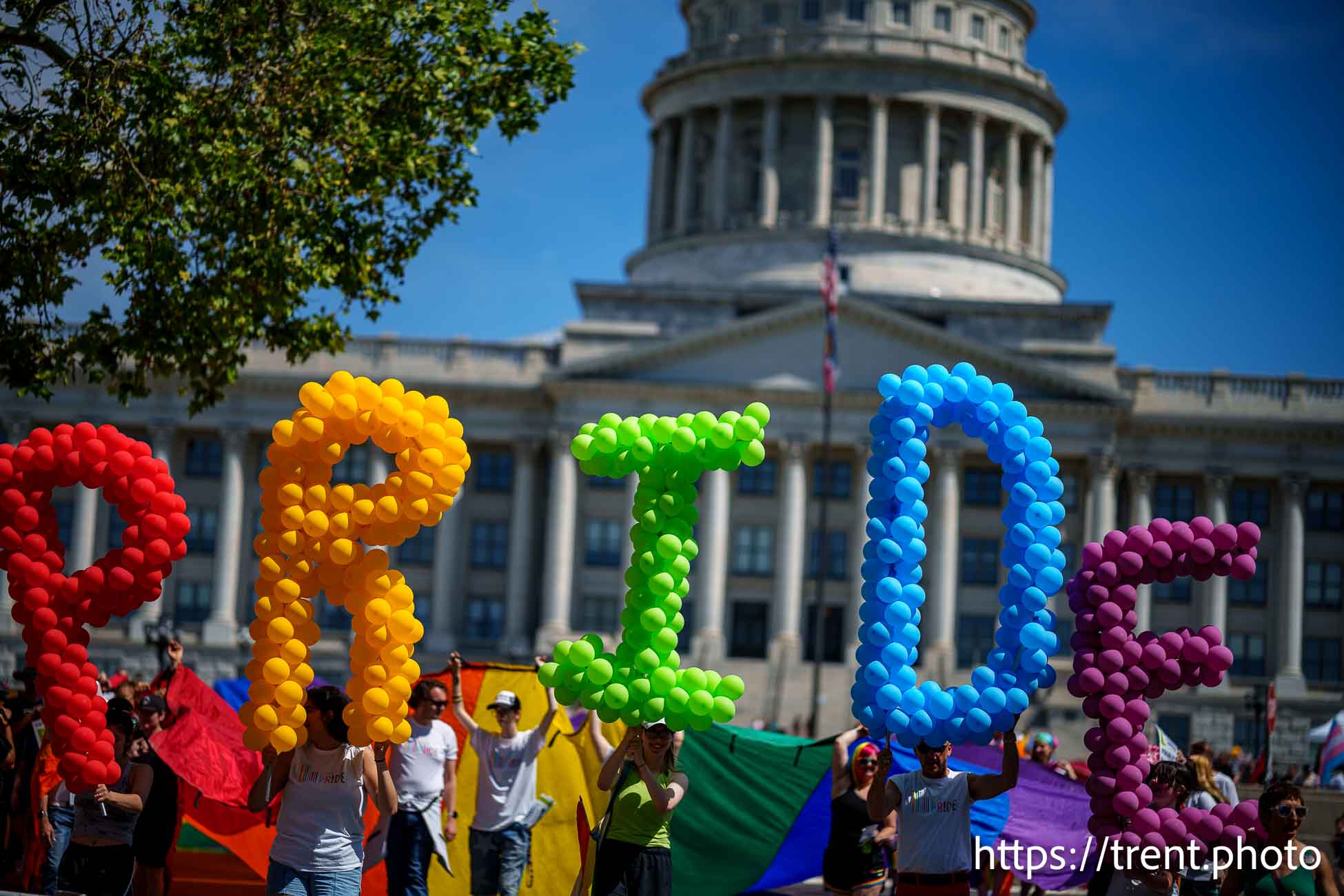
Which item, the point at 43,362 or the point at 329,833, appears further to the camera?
the point at 43,362

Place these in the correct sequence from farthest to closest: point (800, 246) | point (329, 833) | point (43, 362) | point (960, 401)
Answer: point (800, 246) → point (43, 362) → point (960, 401) → point (329, 833)

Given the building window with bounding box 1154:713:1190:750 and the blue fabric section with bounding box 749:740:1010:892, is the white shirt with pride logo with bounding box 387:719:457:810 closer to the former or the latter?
the blue fabric section with bounding box 749:740:1010:892

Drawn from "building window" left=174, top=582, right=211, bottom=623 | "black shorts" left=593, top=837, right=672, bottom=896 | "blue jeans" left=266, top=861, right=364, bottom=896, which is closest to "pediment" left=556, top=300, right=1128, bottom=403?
"building window" left=174, top=582, right=211, bottom=623

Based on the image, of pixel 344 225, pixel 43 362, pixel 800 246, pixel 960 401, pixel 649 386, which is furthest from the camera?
pixel 800 246

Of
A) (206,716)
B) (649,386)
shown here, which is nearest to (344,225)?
(206,716)

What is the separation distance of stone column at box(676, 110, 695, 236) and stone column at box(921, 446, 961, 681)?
82.8ft

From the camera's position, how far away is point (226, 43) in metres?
19.8

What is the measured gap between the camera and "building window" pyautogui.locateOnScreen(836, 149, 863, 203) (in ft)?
283

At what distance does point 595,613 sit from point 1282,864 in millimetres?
58635

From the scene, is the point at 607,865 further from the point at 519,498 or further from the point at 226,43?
the point at 519,498

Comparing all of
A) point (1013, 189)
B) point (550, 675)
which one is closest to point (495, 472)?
point (1013, 189)

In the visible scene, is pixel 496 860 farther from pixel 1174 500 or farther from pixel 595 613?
pixel 1174 500

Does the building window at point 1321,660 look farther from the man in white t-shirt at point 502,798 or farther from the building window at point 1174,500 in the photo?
the man in white t-shirt at point 502,798

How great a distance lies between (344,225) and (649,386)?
154ft
